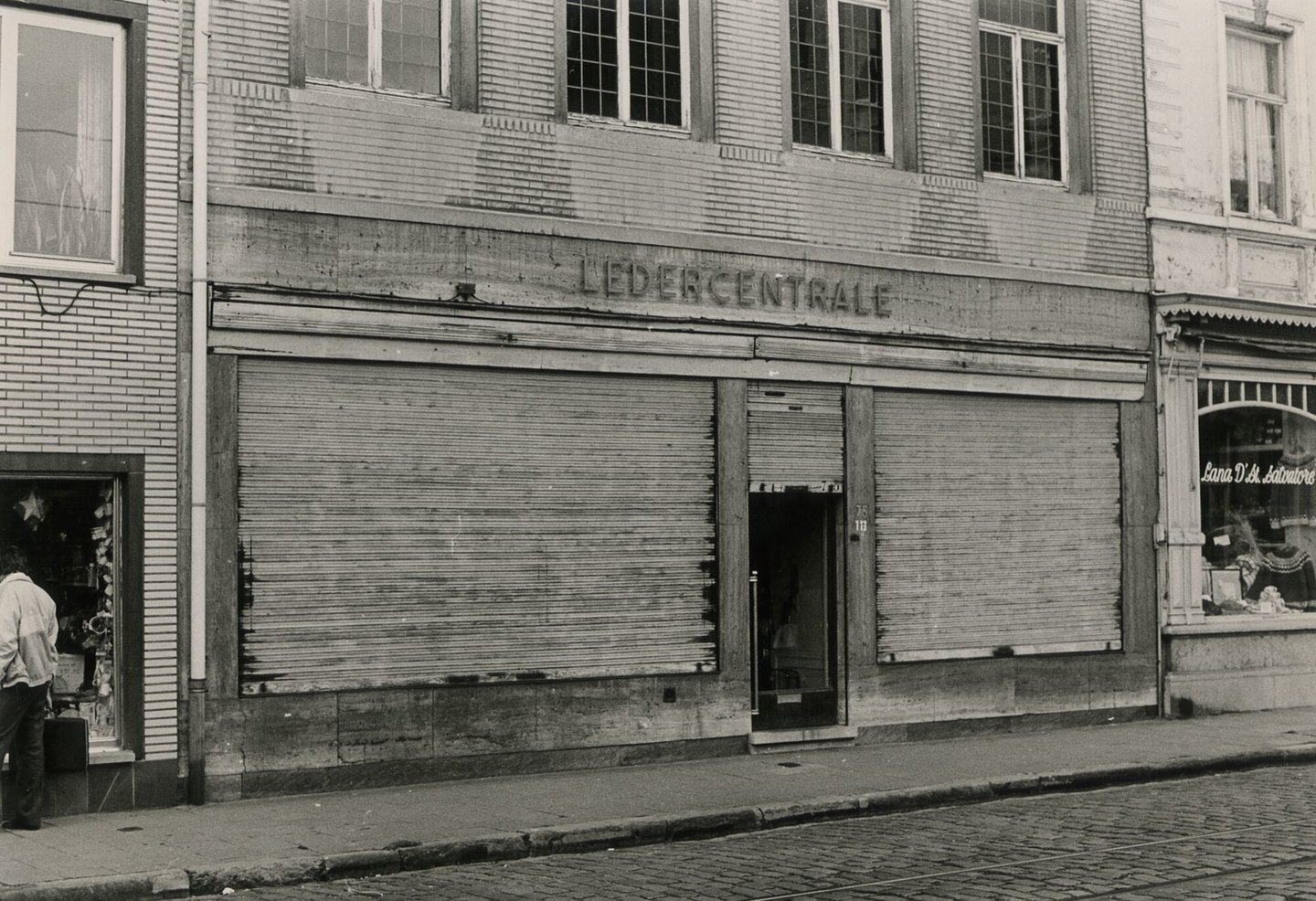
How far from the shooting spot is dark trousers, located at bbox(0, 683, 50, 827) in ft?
34.5

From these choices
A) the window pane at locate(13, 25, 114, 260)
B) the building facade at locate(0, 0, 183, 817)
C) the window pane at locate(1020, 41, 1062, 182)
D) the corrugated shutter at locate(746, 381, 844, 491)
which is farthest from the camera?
the window pane at locate(1020, 41, 1062, 182)

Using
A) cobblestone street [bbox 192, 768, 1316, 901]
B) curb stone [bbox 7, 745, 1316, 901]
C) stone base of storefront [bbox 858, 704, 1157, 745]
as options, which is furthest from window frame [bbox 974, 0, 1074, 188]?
cobblestone street [bbox 192, 768, 1316, 901]

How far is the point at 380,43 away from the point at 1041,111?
724 cm

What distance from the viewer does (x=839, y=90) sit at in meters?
15.4

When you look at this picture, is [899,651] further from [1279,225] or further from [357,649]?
[1279,225]

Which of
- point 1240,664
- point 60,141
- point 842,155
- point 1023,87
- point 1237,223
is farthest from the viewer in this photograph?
point 1237,223

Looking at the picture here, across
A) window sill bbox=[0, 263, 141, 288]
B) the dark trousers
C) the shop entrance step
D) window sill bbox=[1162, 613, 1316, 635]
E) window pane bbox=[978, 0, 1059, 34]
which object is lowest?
the shop entrance step

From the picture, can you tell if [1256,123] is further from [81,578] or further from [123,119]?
[81,578]

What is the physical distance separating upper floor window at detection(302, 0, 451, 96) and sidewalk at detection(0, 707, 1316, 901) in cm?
565

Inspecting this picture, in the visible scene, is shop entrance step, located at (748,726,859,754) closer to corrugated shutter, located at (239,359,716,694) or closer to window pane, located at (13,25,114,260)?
corrugated shutter, located at (239,359,716,694)

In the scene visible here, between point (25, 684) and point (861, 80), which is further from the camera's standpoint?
point (861, 80)

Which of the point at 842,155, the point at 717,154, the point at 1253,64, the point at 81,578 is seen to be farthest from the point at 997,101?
the point at 81,578

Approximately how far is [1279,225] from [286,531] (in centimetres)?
1182

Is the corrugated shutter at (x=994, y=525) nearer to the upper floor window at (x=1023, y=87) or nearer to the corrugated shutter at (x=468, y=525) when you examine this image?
Answer: the corrugated shutter at (x=468, y=525)
